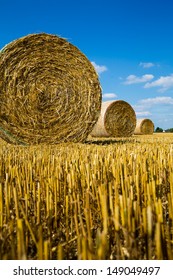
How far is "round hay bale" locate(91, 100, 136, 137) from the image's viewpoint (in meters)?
12.1

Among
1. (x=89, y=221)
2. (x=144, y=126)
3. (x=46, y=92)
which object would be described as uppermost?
(x=46, y=92)

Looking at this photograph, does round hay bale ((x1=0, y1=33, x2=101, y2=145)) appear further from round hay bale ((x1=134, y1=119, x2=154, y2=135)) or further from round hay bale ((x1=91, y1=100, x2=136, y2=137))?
round hay bale ((x1=134, y1=119, x2=154, y2=135))

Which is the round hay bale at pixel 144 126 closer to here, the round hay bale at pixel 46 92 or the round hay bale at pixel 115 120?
the round hay bale at pixel 115 120

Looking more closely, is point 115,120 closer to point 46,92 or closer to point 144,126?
point 144,126

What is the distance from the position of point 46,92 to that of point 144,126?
10.8 meters

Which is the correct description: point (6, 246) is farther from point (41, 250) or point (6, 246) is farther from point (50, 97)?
point (50, 97)

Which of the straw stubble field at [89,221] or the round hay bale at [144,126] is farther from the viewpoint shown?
the round hay bale at [144,126]

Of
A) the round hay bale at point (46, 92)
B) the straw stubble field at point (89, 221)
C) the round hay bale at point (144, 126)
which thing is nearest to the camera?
the straw stubble field at point (89, 221)

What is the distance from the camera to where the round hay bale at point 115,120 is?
12.1 metres

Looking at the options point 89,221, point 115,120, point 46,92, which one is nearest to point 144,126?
point 115,120

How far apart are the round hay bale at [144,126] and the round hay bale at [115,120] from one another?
3.85 meters

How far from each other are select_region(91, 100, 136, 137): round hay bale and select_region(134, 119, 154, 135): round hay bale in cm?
385

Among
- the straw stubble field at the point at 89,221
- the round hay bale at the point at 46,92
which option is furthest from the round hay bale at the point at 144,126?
the straw stubble field at the point at 89,221

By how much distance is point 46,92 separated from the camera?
22.0 ft
